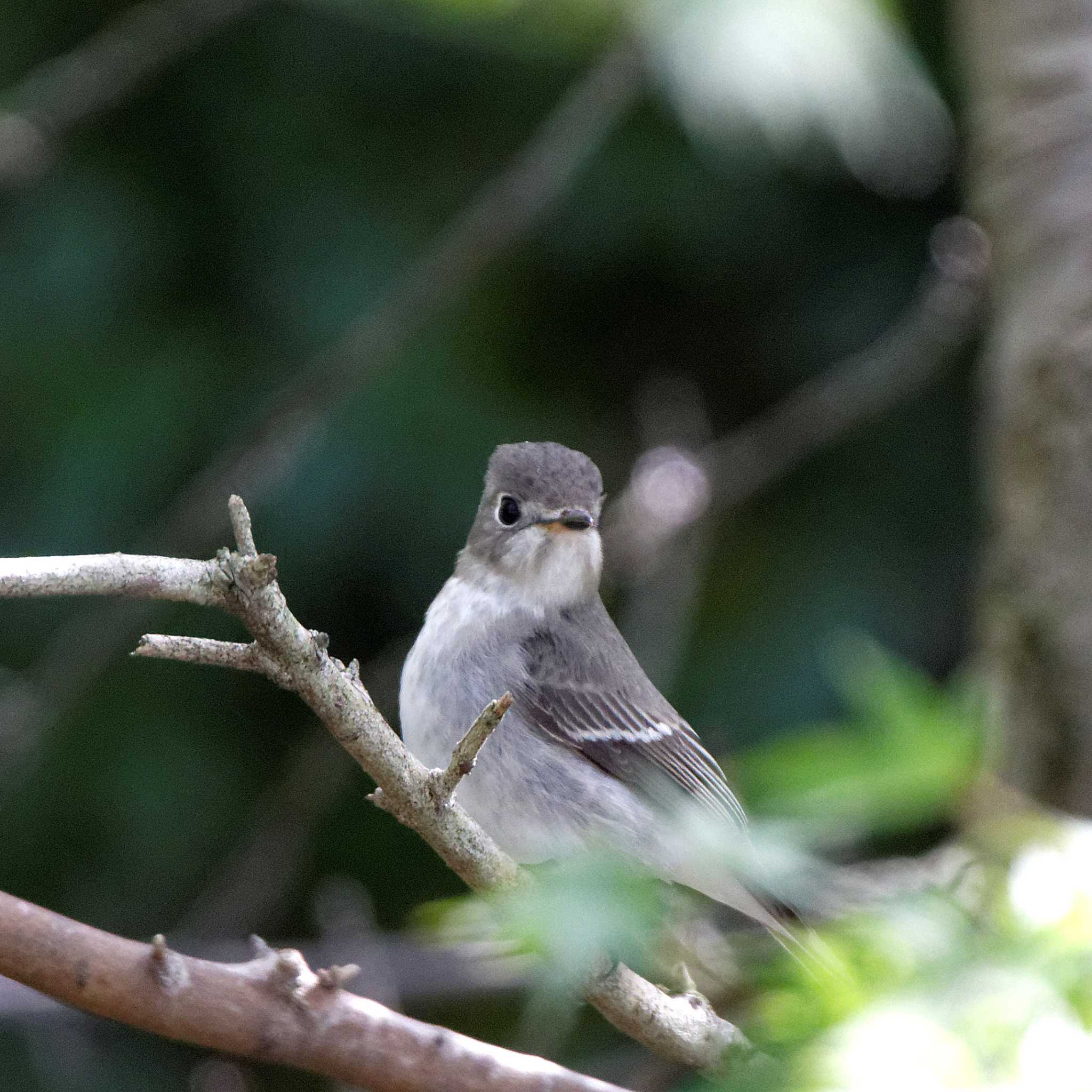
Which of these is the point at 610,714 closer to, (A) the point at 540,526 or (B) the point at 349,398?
(A) the point at 540,526

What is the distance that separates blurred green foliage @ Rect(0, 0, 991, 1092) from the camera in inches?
164

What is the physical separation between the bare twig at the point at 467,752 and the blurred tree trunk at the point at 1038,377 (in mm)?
2018

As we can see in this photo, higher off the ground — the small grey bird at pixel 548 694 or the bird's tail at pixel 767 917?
the small grey bird at pixel 548 694

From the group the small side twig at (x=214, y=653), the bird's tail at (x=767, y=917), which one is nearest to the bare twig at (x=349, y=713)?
the small side twig at (x=214, y=653)

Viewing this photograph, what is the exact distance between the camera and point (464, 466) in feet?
13.6

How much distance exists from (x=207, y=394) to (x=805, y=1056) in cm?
336

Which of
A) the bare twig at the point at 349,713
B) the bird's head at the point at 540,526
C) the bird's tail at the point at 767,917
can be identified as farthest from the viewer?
the bird's head at the point at 540,526

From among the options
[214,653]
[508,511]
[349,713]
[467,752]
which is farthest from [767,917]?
[214,653]

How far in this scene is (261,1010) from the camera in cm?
169

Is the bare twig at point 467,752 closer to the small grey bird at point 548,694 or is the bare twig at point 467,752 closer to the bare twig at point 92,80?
the small grey bird at point 548,694

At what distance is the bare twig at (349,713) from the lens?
60.4 inches

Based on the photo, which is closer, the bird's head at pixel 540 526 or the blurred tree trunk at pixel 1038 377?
the bird's head at pixel 540 526

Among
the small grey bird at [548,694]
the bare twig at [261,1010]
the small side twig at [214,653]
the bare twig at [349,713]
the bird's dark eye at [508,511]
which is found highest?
the bird's dark eye at [508,511]

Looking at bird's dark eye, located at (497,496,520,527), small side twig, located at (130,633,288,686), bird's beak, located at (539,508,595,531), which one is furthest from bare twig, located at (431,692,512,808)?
bird's dark eye, located at (497,496,520,527)
